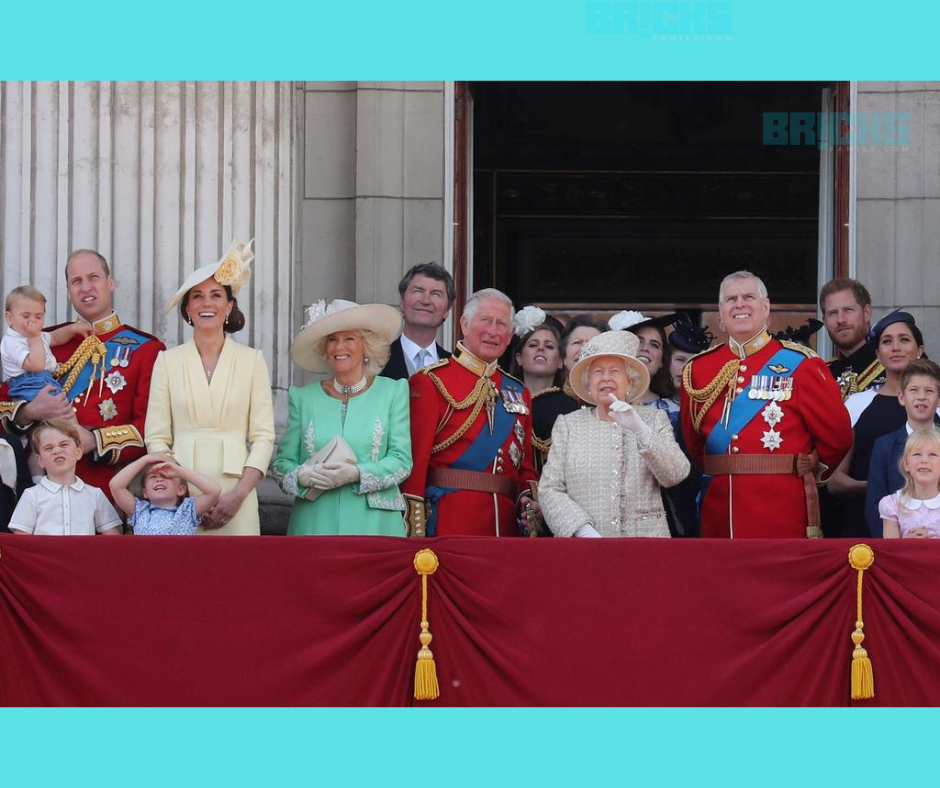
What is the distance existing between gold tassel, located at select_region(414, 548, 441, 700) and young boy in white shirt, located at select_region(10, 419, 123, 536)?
1.22 metres

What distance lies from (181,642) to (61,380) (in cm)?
160

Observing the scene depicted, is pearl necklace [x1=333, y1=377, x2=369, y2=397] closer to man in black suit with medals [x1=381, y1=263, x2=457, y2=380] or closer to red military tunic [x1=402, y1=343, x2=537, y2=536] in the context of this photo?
red military tunic [x1=402, y1=343, x2=537, y2=536]

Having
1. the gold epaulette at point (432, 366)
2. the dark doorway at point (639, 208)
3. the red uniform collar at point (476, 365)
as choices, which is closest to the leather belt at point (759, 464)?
the red uniform collar at point (476, 365)

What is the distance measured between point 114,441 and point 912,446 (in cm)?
296

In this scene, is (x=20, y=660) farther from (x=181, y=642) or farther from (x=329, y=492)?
(x=329, y=492)

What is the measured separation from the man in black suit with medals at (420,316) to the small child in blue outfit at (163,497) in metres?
1.22

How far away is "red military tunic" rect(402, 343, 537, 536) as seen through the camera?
7.21 m

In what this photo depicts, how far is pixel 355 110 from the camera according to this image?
947 centimetres

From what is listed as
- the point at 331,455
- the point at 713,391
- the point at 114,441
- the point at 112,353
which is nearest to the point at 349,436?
the point at 331,455

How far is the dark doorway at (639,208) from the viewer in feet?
44.9

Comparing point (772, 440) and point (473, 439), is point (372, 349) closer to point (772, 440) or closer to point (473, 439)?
point (473, 439)

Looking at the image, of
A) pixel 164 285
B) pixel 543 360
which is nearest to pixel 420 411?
pixel 543 360

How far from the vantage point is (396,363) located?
7.97 metres

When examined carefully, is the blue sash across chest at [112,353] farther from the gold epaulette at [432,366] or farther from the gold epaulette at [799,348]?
the gold epaulette at [799,348]
